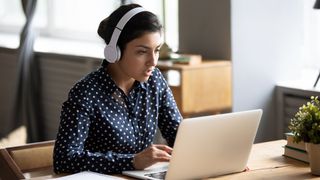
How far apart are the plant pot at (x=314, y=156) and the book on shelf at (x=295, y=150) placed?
0.17 m

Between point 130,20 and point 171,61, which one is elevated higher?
point 130,20

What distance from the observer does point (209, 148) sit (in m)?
2.09

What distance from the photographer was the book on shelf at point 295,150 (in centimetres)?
235

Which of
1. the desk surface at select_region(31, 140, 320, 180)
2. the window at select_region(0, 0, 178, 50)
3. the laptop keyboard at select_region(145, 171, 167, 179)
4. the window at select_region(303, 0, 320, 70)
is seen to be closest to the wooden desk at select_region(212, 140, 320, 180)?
the desk surface at select_region(31, 140, 320, 180)

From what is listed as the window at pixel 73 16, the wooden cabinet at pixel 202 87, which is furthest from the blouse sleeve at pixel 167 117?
the window at pixel 73 16

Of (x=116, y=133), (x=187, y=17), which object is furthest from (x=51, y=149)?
(x=187, y=17)

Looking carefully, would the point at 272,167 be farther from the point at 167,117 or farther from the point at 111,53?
the point at 111,53

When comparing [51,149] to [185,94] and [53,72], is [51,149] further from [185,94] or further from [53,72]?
[53,72]

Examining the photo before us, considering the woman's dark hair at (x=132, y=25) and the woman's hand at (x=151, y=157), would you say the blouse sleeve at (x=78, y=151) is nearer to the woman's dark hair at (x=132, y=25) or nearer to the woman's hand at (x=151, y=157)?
the woman's hand at (x=151, y=157)

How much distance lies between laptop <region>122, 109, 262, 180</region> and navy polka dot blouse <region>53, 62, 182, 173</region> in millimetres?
150

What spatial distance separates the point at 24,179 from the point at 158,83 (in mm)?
690

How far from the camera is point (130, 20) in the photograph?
2402 millimetres

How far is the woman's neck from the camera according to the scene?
2.47 meters

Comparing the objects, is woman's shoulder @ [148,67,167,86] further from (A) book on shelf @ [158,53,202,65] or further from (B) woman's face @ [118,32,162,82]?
(A) book on shelf @ [158,53,202,65]
